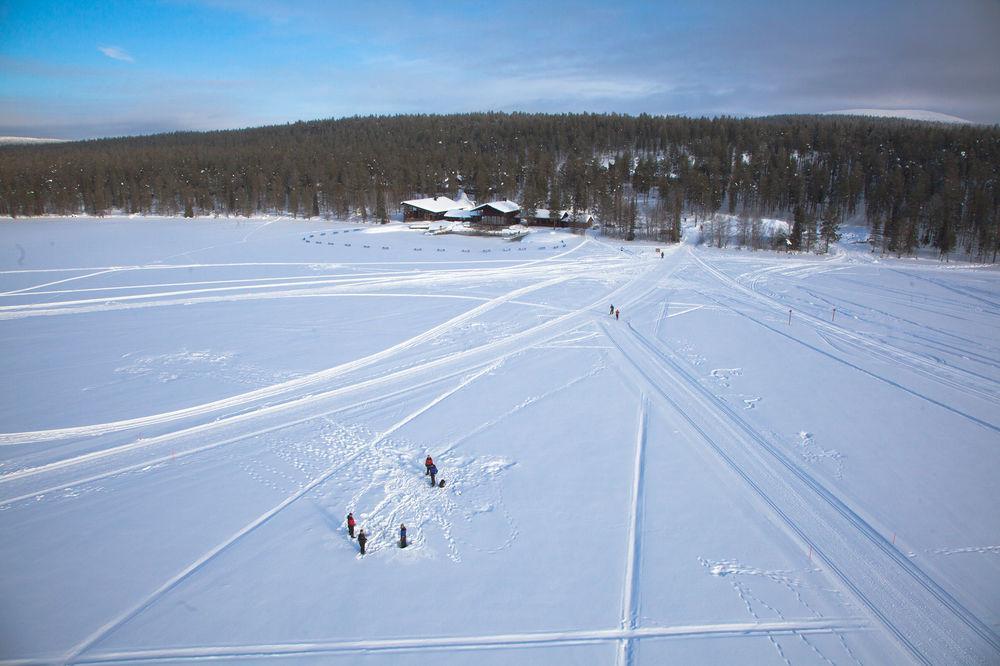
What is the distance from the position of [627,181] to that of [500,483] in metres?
73.0

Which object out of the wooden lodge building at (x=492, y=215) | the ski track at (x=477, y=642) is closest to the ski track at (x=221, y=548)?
the ski track at (x=477, y=642)

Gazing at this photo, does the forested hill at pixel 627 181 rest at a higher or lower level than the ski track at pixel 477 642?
higher

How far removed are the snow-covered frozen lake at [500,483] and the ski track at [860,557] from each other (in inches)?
2.3

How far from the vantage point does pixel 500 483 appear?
43.3ft

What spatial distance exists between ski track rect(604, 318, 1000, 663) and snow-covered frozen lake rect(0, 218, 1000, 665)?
0.06m

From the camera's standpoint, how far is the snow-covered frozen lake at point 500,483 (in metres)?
8.93

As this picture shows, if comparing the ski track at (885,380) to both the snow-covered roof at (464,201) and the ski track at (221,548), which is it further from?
the snow-covered roof at (464,201)

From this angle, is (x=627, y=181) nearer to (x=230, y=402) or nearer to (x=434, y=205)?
(x=434, y=205)

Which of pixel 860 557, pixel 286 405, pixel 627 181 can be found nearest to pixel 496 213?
pixel 627 181

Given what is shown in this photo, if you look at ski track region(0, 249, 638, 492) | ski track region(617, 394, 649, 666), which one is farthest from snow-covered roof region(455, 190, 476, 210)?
ski track region(617, 394, 649, 666)

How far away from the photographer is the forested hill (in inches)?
2216

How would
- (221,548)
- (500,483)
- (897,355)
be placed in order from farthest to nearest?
1. (897,355)
2. (500,483)
3. (221,548)

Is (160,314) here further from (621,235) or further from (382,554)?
(621,235)

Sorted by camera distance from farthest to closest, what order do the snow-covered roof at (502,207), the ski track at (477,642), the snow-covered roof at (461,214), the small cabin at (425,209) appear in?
the small cabin at (425,209)
the snow-covered roof at (461,214)
the snow-covered roof at (502,207)
the ski track at (477,642)
